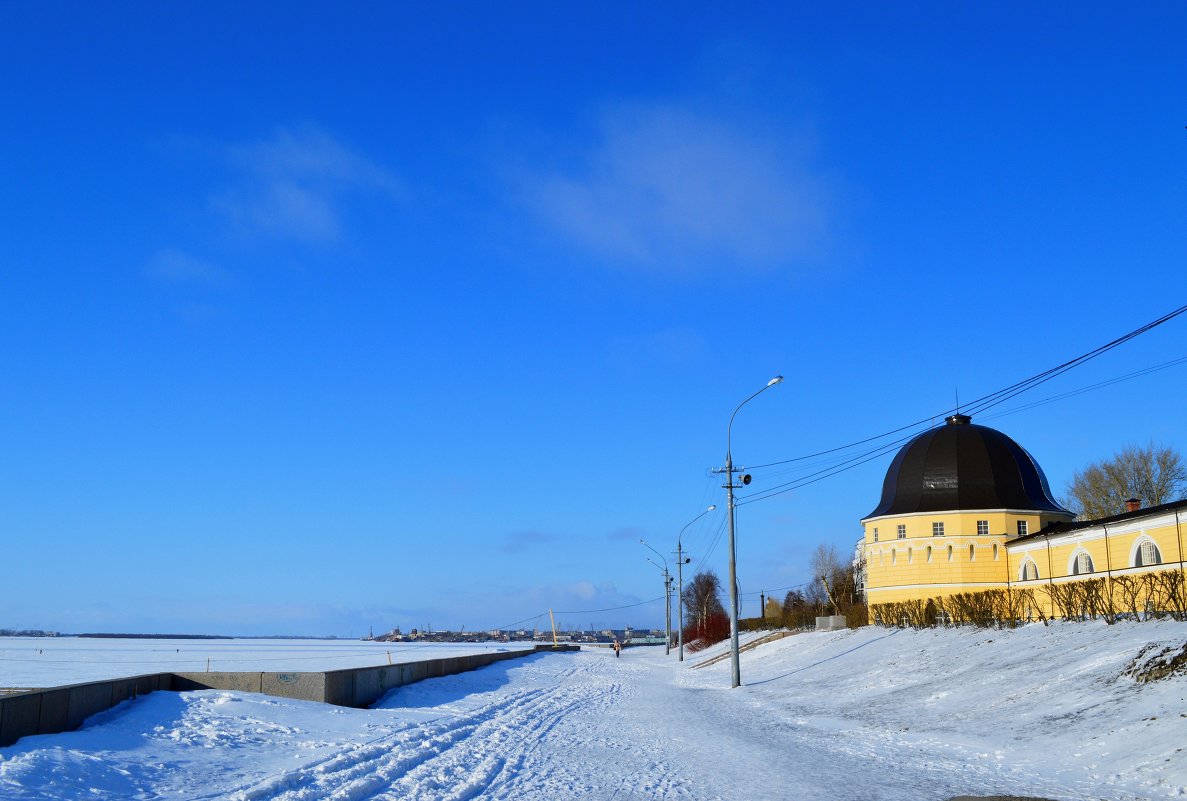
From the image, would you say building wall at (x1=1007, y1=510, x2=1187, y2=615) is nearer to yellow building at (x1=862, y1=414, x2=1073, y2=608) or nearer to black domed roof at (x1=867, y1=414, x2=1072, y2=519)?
yellow building at (x1=862, y1=414, x2=1073, y2=608)

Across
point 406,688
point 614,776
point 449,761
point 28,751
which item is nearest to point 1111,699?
point 614,776

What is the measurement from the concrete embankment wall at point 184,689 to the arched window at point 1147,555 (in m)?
29.0

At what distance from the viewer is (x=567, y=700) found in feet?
84.7

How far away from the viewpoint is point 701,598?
444 feet

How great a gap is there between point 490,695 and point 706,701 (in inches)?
244

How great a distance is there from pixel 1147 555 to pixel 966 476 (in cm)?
1545

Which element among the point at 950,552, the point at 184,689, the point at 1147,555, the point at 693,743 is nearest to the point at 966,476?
the point at 950,552

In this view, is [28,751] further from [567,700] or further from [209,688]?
[567,700]

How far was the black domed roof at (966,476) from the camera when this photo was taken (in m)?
53.5

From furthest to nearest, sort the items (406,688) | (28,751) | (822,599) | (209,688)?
(822,599) < (406,688) < (209,688) < (28,751)

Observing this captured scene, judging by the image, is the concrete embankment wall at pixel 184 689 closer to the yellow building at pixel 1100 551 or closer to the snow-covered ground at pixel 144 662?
Answer: the snow-covered ground at pixel 144 662

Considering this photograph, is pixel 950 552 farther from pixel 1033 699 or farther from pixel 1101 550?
pixel 1033 699

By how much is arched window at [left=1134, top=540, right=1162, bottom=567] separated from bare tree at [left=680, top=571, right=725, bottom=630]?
93.6 m

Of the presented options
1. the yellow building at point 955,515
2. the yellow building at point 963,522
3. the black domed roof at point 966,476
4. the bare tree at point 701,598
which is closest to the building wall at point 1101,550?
the yellow building at point 963,522
